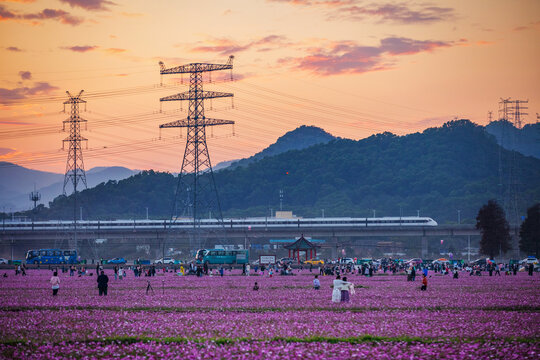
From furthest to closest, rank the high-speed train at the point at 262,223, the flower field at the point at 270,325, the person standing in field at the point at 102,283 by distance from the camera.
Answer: the high-speed train at the point at 262,223
the person standing in field at the point at 102,283
the flower field at the point at 270,325

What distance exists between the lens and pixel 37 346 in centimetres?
2364

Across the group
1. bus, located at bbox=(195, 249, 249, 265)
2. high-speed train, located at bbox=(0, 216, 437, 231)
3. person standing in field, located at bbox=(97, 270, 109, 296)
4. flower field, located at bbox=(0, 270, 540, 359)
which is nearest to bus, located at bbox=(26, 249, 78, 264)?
bus, located at bbox=(195, 249, 249, 265)

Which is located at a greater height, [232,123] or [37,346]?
[232,123]

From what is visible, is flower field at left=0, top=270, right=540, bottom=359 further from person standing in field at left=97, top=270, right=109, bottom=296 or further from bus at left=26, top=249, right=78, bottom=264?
bus at left=26, top=249, right=78, bottom=264

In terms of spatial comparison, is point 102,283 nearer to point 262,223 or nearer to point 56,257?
point 56,257

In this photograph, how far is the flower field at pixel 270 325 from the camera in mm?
22375

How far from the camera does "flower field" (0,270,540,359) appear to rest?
22.4m

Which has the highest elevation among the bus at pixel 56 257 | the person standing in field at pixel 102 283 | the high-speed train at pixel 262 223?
the high-speed train at pixel 262 223

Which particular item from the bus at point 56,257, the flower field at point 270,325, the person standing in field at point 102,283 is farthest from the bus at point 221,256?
the person standing in field at point 102,283

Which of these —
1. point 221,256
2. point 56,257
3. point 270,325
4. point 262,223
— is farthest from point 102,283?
point 262,223

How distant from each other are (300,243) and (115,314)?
2441 inches

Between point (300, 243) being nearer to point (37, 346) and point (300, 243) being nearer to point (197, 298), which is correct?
point (197, 298)

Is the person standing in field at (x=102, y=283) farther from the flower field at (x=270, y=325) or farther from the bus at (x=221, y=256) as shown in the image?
the bus at (x=221, y=256)

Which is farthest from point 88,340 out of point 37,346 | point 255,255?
point 255,255
